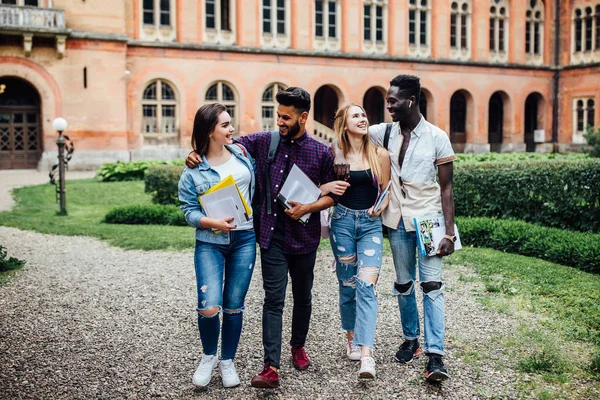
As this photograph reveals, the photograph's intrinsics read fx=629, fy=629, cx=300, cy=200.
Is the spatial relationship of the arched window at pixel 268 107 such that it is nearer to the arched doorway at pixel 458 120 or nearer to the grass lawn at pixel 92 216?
the grass lawn at pixel 92 216

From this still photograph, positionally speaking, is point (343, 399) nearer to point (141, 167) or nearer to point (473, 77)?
point (141, 167)

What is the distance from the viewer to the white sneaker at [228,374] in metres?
4.23

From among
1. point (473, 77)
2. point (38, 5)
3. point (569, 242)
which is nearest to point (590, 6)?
point (473, 77)

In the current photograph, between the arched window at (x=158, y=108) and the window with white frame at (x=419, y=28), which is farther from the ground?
the window with white frame at (x=419, y=28)

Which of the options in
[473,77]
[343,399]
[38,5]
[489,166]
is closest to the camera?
[343,399]

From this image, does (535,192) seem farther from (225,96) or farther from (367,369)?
(225,96)

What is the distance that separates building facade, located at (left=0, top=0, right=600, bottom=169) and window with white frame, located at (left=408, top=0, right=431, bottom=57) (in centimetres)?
6

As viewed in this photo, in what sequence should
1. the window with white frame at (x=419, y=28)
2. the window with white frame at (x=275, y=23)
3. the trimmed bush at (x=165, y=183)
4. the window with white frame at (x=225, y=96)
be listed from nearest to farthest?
1. the trimmed bush at (x=165, y=183)
2. the window with white frame at (x=225, y=96)
3. the window with white frame at (x=275, y=23)
4. the window with white frame at (x=419, y=28)

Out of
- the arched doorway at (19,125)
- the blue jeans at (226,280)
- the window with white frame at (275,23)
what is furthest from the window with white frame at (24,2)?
the blue jeans at (226,280)

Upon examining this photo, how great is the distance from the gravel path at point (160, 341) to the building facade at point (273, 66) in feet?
56.5

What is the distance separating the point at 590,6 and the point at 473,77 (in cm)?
736

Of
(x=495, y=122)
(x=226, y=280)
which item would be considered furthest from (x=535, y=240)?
(x=495, y=122)

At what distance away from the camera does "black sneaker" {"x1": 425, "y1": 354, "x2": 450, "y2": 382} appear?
4227 mm

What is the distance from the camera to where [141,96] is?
25.5m
